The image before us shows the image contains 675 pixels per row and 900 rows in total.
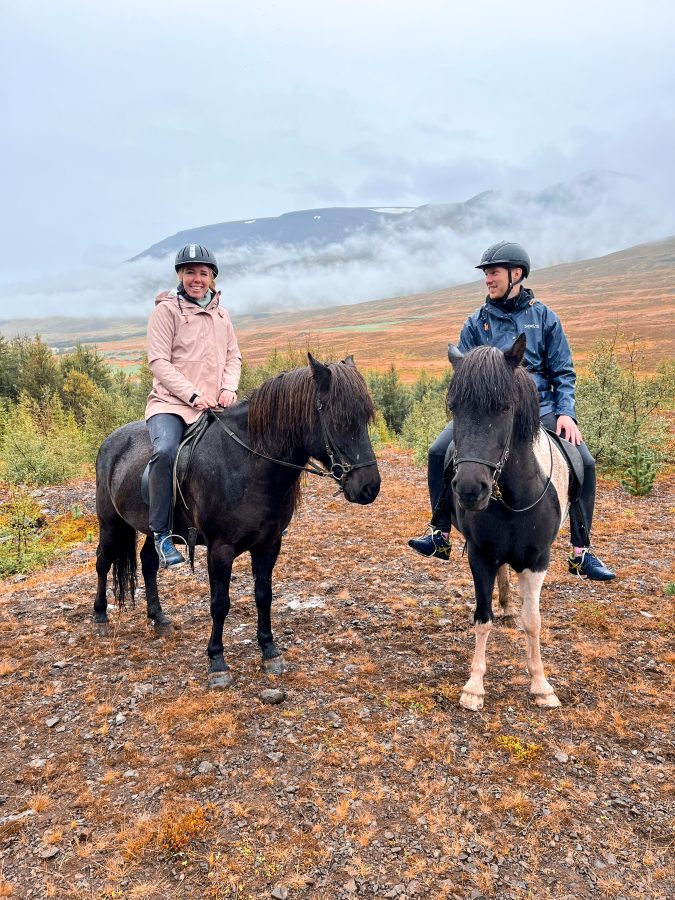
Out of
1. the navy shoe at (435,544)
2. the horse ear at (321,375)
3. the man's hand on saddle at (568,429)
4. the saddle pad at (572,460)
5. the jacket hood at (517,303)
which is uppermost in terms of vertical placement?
the jacket hood at (517,303)

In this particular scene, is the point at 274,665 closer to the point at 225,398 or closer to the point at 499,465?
the point at 225,398

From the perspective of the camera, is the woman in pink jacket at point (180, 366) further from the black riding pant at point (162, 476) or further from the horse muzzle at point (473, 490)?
the horse muzzle at point (473, 490)

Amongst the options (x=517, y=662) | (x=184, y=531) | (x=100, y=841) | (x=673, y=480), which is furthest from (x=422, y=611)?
(x=673, y=480)

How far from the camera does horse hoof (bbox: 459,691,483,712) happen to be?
433 centimetres

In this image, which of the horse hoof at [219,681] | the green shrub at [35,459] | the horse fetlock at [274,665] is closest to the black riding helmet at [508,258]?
the horse fetlock at [274,665]

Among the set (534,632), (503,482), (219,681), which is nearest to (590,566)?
(534,632)

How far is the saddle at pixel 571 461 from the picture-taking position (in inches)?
184

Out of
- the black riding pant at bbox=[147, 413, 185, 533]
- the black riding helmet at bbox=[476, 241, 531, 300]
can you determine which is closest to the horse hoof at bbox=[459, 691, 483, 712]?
the black riding pant at bbox=[147, 413, 185, 533]

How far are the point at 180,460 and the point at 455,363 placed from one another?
109 inches

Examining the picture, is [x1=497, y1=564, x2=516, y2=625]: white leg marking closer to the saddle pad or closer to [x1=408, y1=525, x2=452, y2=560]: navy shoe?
[x1=408, y1=525, x2=452, y2=560]: navy shoe

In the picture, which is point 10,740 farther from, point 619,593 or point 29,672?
point 619,593

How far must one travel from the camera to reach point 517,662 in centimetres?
505

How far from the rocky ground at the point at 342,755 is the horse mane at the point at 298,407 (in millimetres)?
2424

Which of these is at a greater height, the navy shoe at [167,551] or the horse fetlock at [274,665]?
the navy shoe at [167,551]
